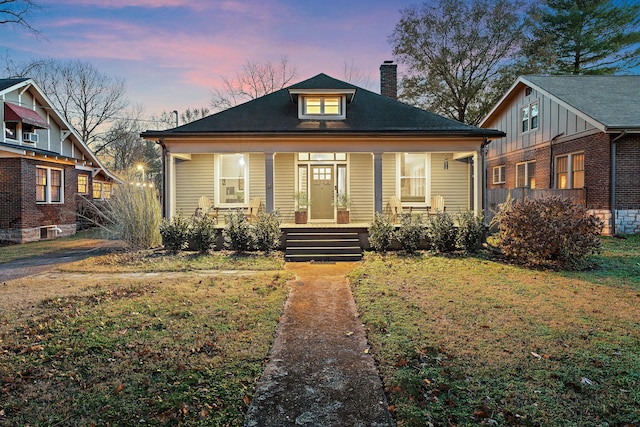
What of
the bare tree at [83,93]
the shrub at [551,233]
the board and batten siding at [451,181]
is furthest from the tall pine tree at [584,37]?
the bare tree at [83,93]

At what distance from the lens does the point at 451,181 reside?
13.6 m

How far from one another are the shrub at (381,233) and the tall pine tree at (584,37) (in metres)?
21.1

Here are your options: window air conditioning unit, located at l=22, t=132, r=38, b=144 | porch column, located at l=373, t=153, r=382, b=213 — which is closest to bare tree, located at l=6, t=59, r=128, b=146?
window air conditioning unit, located at l=22, t=132, r=38, b=144

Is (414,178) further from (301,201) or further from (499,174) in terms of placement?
(499,174)

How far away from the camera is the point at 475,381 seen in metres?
3.27

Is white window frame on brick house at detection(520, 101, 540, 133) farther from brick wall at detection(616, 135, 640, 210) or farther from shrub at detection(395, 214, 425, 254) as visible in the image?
shrub at detection(395, 214, 425, 254)

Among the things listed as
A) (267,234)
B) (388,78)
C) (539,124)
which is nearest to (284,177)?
(267,234)

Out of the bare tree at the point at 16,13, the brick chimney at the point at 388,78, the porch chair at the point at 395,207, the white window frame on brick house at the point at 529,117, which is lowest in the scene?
the porch chair at the point at 395,207

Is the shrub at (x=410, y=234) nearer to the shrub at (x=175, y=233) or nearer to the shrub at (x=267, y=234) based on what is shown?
the shrub at (x=267, y=234)

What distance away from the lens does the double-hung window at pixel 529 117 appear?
17.1m

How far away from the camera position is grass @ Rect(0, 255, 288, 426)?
2.89 meters

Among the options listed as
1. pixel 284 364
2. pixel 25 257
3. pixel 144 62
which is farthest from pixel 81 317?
pixel 144 62

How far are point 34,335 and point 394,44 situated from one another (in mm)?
28376

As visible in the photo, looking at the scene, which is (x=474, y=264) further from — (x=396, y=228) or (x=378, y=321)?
(x=378, y=321)
